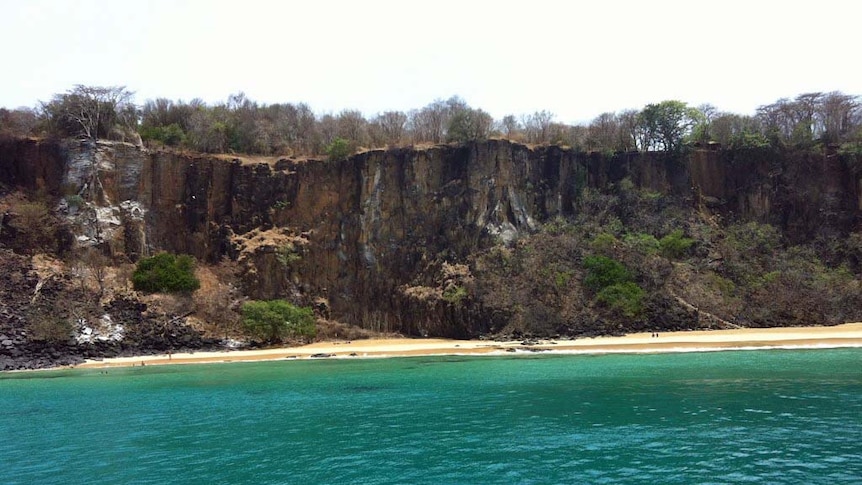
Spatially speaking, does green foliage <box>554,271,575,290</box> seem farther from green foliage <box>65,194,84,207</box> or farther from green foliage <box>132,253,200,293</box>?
green foliage <box>65,194,84,207</box>

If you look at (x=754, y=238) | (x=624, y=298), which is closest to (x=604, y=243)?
(x=624, y=298)

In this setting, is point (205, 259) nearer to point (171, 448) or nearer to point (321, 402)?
point (321, 402)

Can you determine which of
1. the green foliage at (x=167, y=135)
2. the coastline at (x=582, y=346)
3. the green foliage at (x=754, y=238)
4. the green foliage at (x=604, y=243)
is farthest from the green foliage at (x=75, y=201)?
the green foliage at (x=754, y=238)

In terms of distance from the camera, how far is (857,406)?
18500 millimetres

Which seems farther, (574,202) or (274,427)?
(574,202)

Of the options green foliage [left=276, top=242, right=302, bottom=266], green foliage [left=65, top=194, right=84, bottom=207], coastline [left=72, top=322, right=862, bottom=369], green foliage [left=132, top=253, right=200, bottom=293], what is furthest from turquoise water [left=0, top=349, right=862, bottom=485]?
green foliage [left=65, top=194, right=84, bottom=207]

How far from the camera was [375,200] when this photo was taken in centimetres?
5600

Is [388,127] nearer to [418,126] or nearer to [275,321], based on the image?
[418,126]

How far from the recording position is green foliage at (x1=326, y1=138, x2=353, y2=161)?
187ft

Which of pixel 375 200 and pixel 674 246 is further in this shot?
pixel 375 200

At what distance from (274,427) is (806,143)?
55.6 m

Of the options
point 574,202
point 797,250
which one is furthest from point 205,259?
point 797,250

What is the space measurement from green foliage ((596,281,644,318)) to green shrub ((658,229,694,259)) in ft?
22.4

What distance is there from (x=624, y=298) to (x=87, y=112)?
4676 centimetres
